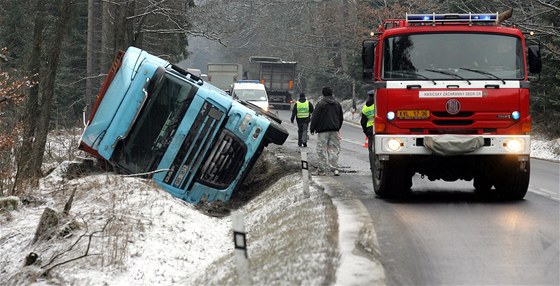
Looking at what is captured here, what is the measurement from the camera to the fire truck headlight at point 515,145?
11.6 meters

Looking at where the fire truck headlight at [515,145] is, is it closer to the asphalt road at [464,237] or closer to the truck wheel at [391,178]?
the asphalt road at [464,237]

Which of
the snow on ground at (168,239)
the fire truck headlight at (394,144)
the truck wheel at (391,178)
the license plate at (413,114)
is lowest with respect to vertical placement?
the snow on ground at (168,239)

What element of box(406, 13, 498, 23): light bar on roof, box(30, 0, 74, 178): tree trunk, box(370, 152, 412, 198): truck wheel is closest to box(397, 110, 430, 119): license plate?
box(370, 152, 412, 198): truck wheel

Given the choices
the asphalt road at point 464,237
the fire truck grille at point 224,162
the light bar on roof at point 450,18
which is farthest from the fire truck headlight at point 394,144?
the fire truck grille at point 224,162

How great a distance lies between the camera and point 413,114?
11.7 metres

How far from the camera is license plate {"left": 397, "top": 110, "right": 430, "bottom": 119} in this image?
38.4 ft

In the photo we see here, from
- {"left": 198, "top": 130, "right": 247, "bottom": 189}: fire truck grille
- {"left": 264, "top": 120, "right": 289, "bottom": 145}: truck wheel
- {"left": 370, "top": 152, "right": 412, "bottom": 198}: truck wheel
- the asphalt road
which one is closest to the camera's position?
the asphalt road

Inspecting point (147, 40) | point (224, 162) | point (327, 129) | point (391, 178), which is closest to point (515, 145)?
point (391, 178)

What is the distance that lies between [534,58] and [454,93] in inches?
50.4

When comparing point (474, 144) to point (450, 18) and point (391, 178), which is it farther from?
point (450, 18)

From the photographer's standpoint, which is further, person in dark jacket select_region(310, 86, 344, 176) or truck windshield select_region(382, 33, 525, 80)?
person in dark jacket select_region(310, 86, 344, 176)

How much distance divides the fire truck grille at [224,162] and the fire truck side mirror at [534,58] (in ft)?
19.9

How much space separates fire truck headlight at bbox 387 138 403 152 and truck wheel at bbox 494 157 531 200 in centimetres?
155

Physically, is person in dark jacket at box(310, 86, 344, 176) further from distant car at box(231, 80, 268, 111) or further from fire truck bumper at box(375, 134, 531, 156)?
distant car at box(231, 80, 268, 111)
